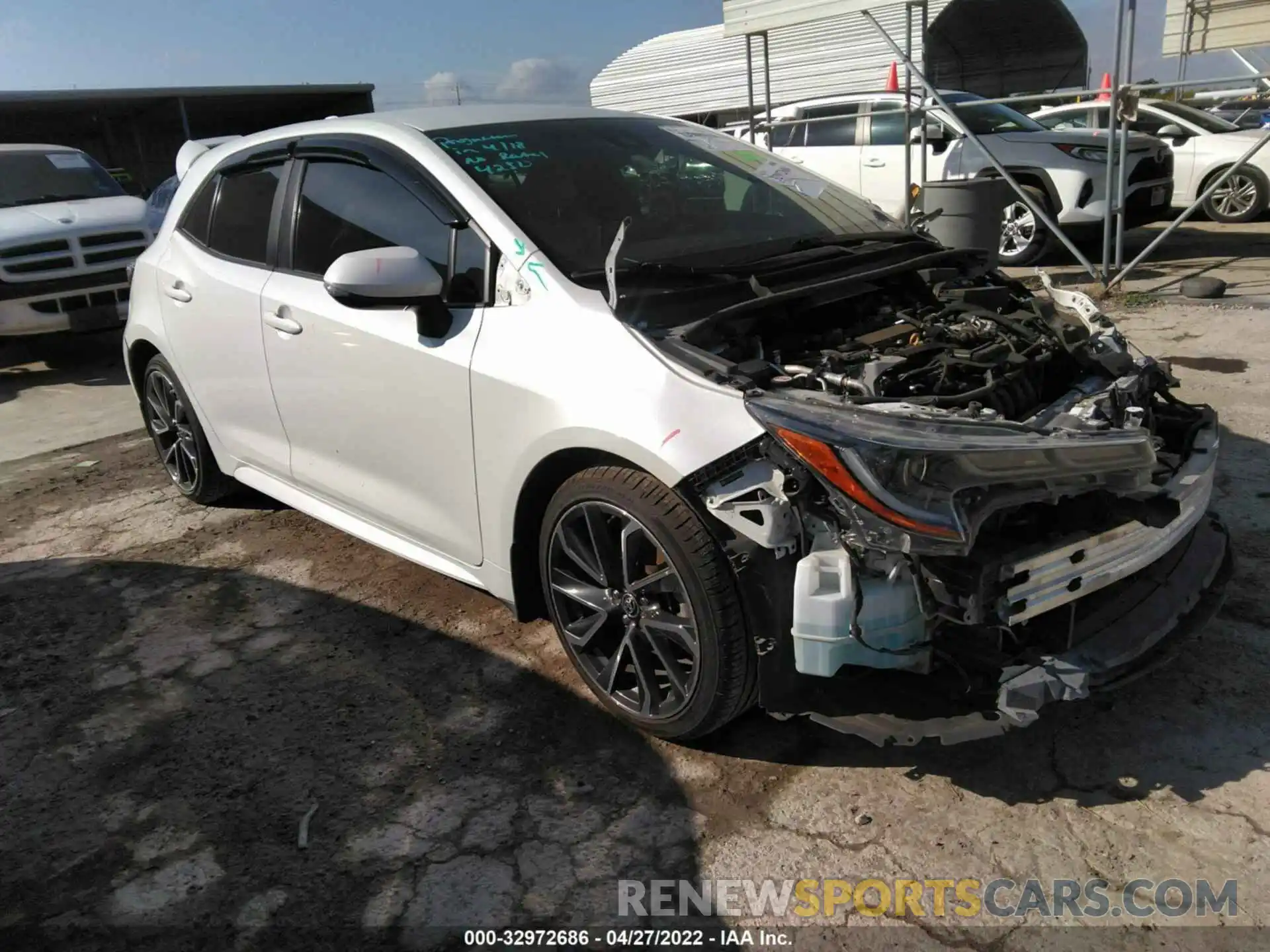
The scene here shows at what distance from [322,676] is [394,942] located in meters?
1.26

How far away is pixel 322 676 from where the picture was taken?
3.28 m

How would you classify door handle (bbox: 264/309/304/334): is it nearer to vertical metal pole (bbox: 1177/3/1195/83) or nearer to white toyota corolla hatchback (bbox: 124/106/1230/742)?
white toyota corolla hatchback (bbox: 124/106/1230/742)

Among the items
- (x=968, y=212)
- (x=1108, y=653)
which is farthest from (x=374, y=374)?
(x=968, y=212)

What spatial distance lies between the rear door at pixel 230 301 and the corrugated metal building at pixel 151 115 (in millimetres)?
20686

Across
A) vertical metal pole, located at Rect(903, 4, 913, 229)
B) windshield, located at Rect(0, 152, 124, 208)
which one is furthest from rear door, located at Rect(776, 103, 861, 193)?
windshield, located at Rect(0, 152, 124, 208)

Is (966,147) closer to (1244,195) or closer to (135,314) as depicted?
(1244,195)

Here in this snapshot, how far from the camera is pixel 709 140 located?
390 centimetres

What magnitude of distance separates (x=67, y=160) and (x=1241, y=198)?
12.7m

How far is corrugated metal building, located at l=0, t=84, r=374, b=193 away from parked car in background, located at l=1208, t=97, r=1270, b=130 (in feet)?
58.9

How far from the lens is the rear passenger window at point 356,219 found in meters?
3.14

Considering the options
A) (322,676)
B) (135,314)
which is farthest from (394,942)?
(135,314)

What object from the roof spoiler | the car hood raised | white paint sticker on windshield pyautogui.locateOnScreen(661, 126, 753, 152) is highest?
the roof spoiler

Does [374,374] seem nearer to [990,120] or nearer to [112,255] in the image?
[112,255]

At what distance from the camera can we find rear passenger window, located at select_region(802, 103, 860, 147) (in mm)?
10781
